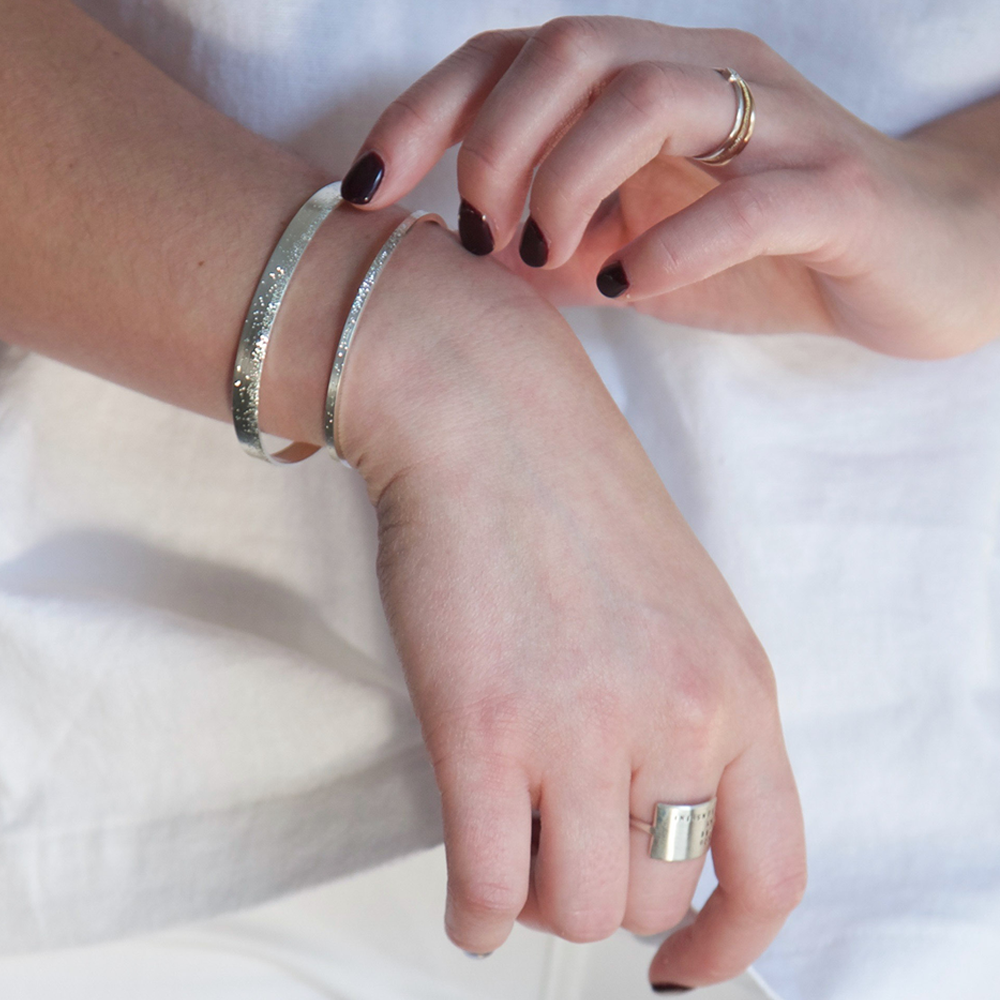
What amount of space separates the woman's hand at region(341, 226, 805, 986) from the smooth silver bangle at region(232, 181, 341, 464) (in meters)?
0.06

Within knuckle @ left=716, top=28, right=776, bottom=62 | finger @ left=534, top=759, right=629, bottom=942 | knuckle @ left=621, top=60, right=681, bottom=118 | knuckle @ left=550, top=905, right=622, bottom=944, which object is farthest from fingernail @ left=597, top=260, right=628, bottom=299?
knuckle @ left=550, top=905, right=622, bottom=944

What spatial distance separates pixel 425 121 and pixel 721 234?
0.23 meters

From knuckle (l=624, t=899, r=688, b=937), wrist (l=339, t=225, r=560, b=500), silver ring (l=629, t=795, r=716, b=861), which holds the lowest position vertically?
knuckle (l=624, t=899, r=688, b=937)

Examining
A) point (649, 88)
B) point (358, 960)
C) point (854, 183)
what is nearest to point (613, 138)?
point (649, 88)

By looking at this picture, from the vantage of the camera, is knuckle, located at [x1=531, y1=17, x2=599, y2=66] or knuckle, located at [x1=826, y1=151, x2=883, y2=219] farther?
knuckle, located at [x1=826, y1=151, x2=883, y2=219]

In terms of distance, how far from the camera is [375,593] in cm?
93

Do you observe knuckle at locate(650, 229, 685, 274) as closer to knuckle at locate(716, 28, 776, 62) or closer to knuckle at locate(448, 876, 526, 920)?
knuckle at locate(716, 28, 776, 62)

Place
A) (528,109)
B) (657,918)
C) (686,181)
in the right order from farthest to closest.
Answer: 1. (686,181)
2. (657,918)
3. (528,109)

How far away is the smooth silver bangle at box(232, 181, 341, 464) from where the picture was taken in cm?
70

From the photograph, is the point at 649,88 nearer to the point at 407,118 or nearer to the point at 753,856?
the point at 407,118

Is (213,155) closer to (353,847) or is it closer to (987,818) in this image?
(353,847)

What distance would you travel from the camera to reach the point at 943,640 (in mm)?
995

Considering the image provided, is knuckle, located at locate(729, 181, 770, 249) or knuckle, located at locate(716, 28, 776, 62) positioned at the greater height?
knuckle, located at locate(716, 28, 776, 62)

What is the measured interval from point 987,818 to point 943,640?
0.18 m
